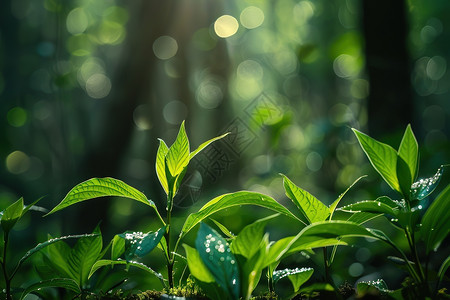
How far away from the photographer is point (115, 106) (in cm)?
398

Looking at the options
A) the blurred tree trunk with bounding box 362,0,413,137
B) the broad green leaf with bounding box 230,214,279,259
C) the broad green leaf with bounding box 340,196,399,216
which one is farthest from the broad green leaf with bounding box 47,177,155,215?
the blurred tree trunk with bounding box 362,0,413,137

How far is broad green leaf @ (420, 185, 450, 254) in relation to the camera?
0.79m

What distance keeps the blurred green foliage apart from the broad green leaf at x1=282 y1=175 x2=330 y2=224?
998mm

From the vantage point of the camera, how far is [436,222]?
0.81 m

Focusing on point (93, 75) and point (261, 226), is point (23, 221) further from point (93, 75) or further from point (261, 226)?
point (93, 75)

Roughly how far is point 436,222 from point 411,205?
0.18 ft

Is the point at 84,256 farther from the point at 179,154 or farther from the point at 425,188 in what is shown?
the point at 425,188

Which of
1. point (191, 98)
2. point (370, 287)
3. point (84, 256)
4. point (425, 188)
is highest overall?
point (425, 188)

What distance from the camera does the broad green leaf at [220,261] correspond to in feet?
2.34

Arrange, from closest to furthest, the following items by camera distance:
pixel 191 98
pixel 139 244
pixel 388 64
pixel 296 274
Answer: pixel 139 244 → pixel 296 274 → pixel 388 64 → pixel 191 98

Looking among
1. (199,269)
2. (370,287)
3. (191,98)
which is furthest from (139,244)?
(191,98)

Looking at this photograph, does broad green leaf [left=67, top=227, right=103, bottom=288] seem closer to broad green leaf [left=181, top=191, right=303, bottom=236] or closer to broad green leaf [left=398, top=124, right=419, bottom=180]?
broad green leaf [left=181, top=191, right=303, bottom=236]

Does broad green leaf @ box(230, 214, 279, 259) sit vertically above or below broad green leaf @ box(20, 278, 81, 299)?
above

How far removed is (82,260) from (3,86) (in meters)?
7.99
